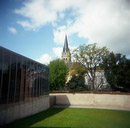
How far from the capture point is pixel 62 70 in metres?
23.7

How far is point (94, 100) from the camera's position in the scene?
676 inches

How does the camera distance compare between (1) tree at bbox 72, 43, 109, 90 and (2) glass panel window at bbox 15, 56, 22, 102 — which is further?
(1) tree at bbox 72, 43, 109, 90

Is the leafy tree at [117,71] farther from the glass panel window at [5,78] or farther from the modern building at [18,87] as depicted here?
the glass panel window at [5,78]

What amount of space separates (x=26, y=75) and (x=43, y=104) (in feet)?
17.2

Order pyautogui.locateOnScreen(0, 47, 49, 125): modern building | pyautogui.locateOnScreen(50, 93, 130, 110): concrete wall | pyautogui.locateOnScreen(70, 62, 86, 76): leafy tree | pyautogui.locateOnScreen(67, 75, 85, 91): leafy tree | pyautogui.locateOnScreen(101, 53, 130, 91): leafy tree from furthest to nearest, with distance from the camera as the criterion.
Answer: pyautogui.locateOnScreen(70, 62, 86, 76): leafy tree < pyautogui.locateOnScreen(67, 75, 85, 91): leafy tree < pyautogui.locateOnScreen(101, 53, 130, 91): leafy tree < pyautogui.locateOnScreen(50, 93, 130, 110): concrete wall < pyautogui.locateOnScreen(0, 47, 49, 125): modern building

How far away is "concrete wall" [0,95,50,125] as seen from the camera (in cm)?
710

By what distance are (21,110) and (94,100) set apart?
40.3 ft

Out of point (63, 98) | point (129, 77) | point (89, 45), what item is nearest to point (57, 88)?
point (63, 98)

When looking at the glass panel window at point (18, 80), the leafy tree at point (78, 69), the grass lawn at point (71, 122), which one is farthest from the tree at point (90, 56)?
the glass panel window at point (18, 80)

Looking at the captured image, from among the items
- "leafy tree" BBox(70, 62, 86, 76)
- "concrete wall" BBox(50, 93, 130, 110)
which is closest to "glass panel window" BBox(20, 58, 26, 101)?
"concrete wall" BBox(50, 93, 130, 110)

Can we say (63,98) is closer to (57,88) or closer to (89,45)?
(57,88)

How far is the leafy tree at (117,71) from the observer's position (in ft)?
55.5

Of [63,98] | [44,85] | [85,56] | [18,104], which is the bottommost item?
[63,98]

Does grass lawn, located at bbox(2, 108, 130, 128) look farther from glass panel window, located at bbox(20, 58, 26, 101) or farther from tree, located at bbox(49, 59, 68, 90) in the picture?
tree, located at bbox(49, 59, 68, 90)
